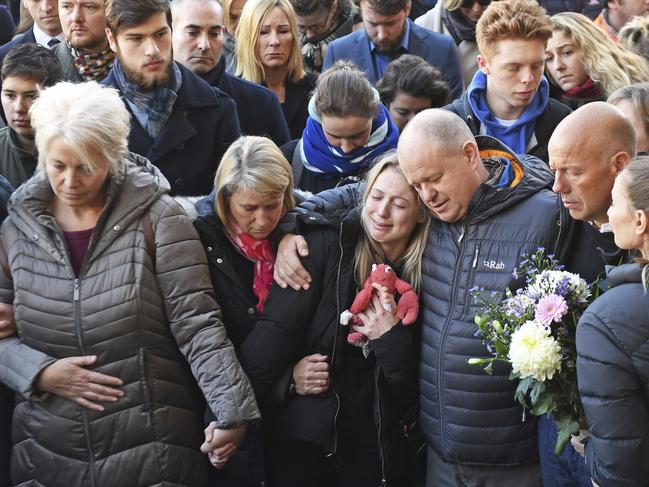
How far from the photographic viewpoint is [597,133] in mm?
3822

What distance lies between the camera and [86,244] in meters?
4.00

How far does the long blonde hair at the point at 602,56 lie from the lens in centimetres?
534

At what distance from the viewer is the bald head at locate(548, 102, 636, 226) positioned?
3779 millimetres

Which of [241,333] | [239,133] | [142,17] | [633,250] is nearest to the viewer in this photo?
[633,250]

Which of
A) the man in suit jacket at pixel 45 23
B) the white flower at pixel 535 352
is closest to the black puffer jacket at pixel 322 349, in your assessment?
the white flower at pixel 535 352

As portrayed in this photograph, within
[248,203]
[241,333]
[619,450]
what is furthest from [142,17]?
[619,450]

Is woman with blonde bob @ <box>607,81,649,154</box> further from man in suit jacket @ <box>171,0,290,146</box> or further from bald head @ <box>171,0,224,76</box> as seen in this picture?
bald head @ <box>171,0,224,76</box>

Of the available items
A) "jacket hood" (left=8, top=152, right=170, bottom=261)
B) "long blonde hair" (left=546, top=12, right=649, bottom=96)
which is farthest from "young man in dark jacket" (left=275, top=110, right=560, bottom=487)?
"long blonde hair" (left=546, top=12, right=649, bottom=96)

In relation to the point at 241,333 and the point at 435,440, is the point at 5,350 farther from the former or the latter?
the point at 435,440

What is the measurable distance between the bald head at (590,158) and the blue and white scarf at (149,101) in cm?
185

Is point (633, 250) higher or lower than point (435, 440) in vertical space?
higher

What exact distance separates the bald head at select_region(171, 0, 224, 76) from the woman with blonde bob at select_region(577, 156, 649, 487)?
9.06ft

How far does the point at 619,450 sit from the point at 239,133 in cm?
251

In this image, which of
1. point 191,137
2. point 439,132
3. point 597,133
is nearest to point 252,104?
point 191,137
